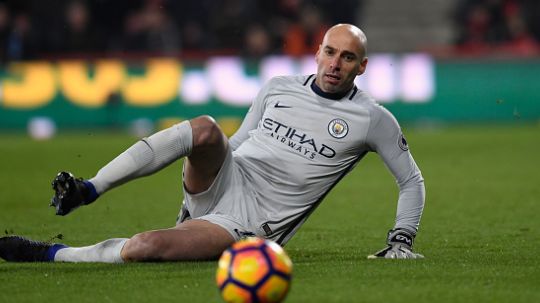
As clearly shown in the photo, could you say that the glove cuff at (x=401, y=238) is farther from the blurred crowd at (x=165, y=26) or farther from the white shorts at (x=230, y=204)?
the blurred crowd at (x=165, y=26)

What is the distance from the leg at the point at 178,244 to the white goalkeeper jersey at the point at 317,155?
40 cm

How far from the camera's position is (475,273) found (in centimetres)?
595

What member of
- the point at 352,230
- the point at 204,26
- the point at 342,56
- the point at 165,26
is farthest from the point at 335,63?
the point at 204,26

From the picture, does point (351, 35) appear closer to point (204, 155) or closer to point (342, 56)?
point (342, 56)

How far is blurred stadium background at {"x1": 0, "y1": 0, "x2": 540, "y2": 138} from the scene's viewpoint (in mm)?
19531

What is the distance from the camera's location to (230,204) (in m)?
6.51

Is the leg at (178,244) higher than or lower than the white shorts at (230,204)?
lower

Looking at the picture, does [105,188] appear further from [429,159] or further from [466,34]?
[466,34]

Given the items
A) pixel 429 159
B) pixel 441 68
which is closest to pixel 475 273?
pixel 429 159

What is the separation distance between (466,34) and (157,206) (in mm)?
13197

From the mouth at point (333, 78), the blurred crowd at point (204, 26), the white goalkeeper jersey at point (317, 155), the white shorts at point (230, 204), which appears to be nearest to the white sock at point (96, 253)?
the white shorts at point (230, 204)

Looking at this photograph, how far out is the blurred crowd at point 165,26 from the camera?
20641 mm

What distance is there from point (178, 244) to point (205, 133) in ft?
2.09

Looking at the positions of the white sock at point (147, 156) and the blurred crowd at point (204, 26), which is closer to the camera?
the white sock at point (147, 156)
